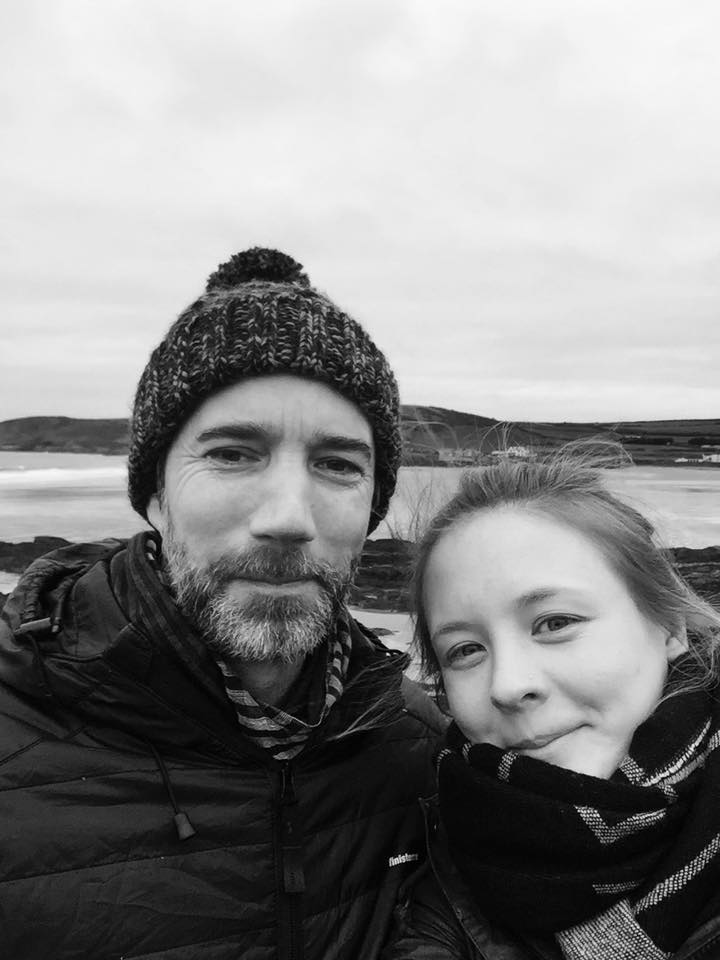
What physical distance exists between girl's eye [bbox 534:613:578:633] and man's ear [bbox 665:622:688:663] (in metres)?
0.33

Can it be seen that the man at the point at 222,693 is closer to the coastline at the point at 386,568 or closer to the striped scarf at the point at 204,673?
the striped scarf at the point at 204,673

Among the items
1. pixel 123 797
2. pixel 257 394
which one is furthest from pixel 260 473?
pixel 123 797

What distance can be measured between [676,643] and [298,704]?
3.31 ft

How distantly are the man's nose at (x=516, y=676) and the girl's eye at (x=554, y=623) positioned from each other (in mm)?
42

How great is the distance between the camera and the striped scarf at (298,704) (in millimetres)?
1890

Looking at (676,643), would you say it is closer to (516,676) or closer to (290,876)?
(516,676)

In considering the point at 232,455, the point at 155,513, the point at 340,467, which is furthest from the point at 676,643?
the point at 155,513

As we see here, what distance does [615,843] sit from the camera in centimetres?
161

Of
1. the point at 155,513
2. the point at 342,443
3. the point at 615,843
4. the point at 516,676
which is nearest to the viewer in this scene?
the point at 615,843

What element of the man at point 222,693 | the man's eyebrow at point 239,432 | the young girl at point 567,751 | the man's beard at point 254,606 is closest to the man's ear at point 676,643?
the young girl at point 567,751

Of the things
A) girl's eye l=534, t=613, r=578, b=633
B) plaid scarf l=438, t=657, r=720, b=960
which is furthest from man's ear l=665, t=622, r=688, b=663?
girl's eye l=534, t=613, r=578, b=633

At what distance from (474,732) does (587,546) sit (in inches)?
21.5

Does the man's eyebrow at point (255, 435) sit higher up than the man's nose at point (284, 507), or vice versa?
the man's eyebrow at point (255, 435)

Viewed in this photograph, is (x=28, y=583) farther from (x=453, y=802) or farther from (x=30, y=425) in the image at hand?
(x=30, y=425)
